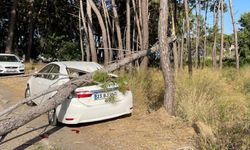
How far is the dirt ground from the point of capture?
716cm

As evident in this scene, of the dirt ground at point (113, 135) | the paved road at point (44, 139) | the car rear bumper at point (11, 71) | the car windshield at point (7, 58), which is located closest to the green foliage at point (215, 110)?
the dirt ground at point (113, 135)

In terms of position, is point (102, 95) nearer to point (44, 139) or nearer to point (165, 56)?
point (44, 139)

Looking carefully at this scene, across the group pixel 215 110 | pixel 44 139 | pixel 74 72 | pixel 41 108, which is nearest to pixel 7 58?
pixel 74 72

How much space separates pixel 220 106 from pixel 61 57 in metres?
25.1

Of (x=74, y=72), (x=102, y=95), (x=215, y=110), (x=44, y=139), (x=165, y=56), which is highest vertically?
(x=165, y=56)

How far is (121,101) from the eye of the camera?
896 cm

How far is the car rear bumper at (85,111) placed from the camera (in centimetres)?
830

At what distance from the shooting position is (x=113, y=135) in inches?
316

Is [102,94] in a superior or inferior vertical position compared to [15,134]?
superior

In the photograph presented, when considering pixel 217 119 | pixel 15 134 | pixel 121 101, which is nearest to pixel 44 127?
pixel 15 134

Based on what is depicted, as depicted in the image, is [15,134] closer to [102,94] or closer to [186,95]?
[102,94]

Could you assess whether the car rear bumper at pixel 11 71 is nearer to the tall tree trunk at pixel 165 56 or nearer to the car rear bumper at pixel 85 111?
the car rear bumper at pixel 85 111

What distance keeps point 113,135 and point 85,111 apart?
3.08 feet

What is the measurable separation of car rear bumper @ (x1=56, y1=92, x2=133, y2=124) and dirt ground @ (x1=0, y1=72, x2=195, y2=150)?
295 mm
